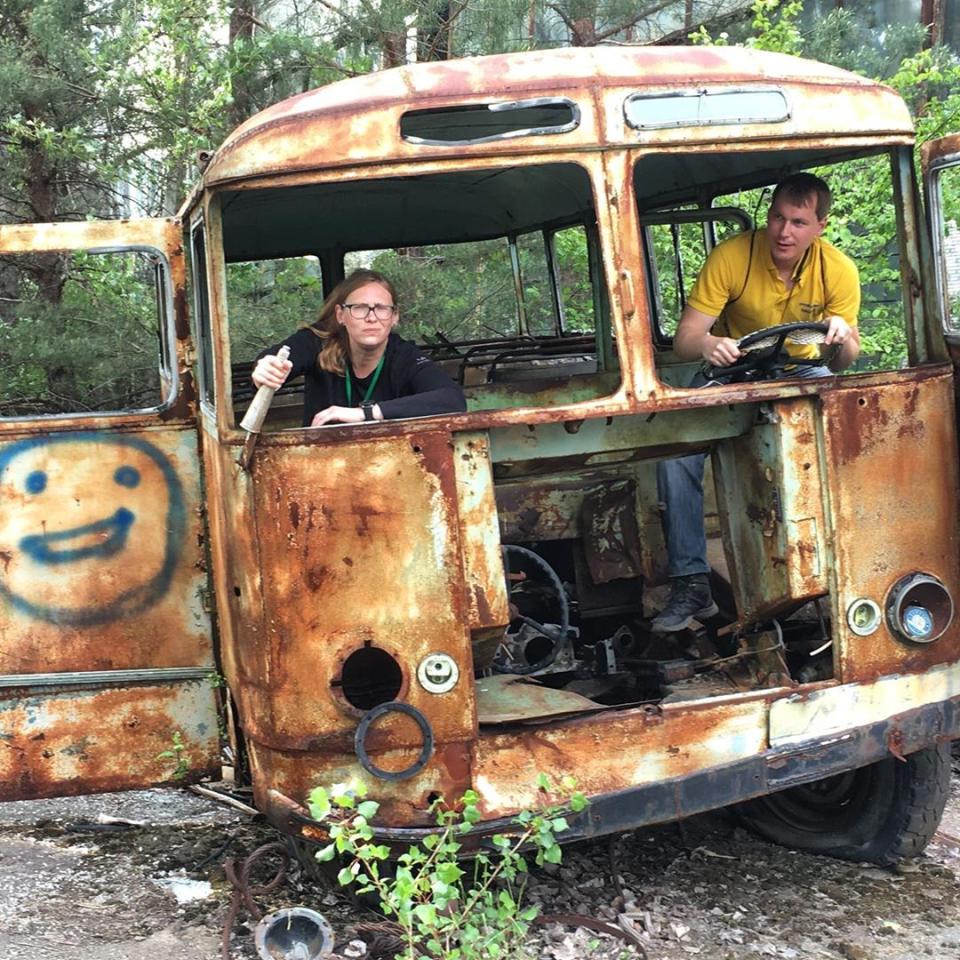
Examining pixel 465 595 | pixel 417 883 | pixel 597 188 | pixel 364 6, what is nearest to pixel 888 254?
pixel 364 6

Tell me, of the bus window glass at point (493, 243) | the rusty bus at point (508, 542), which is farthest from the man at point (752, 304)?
the bus window glass at point (493, 243)

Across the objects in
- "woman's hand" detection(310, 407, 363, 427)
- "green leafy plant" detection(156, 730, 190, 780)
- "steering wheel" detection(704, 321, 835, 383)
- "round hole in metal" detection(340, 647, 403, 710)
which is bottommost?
"green leafy plant" detection(156, 730, 190, 780)

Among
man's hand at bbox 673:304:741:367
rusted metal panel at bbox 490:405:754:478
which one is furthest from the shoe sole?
man's hand at bbox 673:304:741:367

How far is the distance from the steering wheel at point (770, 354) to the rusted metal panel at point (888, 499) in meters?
0.30

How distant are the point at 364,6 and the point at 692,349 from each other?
21.4ft

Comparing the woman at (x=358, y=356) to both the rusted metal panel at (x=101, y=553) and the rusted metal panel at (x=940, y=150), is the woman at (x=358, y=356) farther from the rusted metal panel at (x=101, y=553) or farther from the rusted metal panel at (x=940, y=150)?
the rusted metal panel at (x=940, y=150)

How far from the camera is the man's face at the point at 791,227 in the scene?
4.30 meters

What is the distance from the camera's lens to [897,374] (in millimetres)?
3902

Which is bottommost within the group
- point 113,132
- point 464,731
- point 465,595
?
point 464,731

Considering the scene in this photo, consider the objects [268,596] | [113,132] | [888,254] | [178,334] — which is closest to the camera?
[268,596]

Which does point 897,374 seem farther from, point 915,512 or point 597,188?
point 597,188

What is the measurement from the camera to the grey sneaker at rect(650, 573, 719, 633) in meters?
4.65

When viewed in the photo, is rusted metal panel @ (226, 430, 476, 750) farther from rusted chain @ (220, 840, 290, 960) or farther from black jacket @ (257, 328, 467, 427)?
rusted chain @ (220, 840, 290, 960)

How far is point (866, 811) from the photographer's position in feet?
14.7
